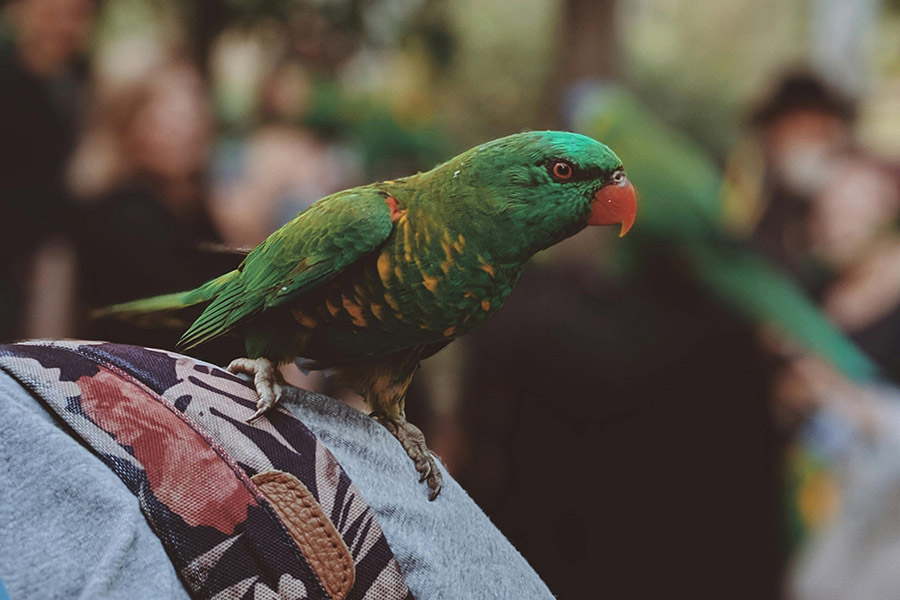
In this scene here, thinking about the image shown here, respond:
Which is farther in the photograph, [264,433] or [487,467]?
[487,467]

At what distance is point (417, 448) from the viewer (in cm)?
54

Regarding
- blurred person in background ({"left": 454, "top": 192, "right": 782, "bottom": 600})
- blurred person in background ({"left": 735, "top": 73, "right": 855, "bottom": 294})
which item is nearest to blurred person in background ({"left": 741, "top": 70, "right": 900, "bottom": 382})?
blurred person in background ({"left": 735, "top": 73, "right": 855, "bottom": 294})

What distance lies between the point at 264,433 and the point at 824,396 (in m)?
2.31

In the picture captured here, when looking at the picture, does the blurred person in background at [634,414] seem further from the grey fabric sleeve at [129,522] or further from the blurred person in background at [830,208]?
the grey fabric sleeve at [129,522]

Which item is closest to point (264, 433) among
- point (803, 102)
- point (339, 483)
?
point (339, 483)

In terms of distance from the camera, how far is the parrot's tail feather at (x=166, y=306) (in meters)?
0.55

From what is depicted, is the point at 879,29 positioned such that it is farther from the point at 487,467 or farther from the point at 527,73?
the point at 487,467

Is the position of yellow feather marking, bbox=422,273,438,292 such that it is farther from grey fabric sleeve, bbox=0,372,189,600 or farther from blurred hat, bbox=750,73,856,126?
blurred hat, bbox=750,73,856,126

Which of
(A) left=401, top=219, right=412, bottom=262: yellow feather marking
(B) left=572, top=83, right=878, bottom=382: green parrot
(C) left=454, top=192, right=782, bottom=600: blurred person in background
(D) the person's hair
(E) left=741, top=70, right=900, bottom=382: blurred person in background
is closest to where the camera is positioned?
(A) left=401, top=219, right=412, bottom=262: yellow feather marking

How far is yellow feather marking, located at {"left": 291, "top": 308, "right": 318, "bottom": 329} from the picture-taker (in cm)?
53

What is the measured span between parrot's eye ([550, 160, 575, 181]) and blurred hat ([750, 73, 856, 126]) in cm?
254

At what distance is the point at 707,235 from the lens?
1.20 meters

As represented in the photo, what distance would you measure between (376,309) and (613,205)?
6.6 inches

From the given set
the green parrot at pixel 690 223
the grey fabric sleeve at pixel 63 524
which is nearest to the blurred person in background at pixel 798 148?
the green parrot at pixel 690 223
